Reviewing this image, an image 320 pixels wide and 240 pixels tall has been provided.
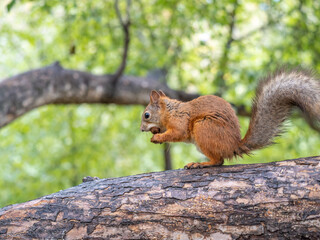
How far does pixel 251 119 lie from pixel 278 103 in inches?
8.5

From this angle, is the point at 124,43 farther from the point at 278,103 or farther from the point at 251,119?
the point at 278,103

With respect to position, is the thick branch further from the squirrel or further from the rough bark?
the rough bark

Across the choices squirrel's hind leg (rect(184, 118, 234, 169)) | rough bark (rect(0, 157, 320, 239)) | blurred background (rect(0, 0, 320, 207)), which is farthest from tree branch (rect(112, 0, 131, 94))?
rough bark (rect(0, 157, 320, 239))

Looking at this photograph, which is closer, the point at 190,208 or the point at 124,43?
the point at 190,208

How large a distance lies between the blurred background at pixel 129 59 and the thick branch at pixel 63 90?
45 cm

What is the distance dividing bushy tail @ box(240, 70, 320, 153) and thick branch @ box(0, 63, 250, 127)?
2.66 metres

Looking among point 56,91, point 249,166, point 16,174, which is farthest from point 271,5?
point 16,174

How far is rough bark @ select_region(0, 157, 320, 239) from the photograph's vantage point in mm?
1812

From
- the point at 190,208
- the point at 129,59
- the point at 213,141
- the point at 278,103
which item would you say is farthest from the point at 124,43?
the point at 190,208

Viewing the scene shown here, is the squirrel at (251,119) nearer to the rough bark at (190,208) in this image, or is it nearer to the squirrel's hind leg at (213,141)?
the squirrel's hind leg at (213,141)

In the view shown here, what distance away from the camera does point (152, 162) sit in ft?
22.9

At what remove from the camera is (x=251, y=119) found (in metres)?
2.41

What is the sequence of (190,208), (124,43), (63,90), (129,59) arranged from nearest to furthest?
(190,208) → (63,90) → (124,43) → (129,59)

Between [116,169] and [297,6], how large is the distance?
3.73 m
